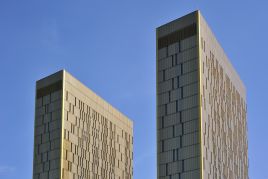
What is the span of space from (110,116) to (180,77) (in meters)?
51.2

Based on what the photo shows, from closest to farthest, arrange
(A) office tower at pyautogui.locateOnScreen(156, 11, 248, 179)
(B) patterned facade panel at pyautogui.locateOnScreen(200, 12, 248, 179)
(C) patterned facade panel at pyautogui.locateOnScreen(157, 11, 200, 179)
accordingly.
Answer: (C) patterned facade panel at pyautogui.locateOnScreen(157, 11, 200, 179), (A) office tower at pyautogui.locateOnScreen(156, 11, 248, 179), (B) patterned facade panel at pyautogui.locateOnScreen(200, 12, 248, 179)

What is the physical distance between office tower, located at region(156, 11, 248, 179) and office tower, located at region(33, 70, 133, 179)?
32.2 meters

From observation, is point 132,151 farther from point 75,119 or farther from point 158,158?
point 158,158

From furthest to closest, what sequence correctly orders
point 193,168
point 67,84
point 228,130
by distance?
point 67,84, point 228,130, point 193,168

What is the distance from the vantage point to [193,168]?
298 feet

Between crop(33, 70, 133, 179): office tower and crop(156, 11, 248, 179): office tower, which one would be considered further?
crop(33, 70, 133, 179): office tower

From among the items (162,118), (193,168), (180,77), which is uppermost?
(180,77)

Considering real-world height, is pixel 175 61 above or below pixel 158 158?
above

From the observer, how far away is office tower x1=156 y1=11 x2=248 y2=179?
92438mm

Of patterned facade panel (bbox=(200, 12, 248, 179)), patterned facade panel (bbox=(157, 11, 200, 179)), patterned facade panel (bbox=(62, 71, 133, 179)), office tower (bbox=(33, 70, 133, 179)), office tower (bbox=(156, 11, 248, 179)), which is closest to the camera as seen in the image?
patterned facade panel (bbox=(157, 11, 200, 179))

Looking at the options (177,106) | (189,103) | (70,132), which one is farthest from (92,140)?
(189,103)

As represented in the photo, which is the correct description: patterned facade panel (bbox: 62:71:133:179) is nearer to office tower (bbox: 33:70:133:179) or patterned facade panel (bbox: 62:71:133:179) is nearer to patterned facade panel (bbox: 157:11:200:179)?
office tower (bbox: 33:70:133:179)

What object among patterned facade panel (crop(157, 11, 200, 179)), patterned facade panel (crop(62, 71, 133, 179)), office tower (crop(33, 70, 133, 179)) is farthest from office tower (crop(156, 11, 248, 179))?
patterned facade panel (crop(62, 71, 133, 179))

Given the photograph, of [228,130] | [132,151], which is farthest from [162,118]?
[132,151]
